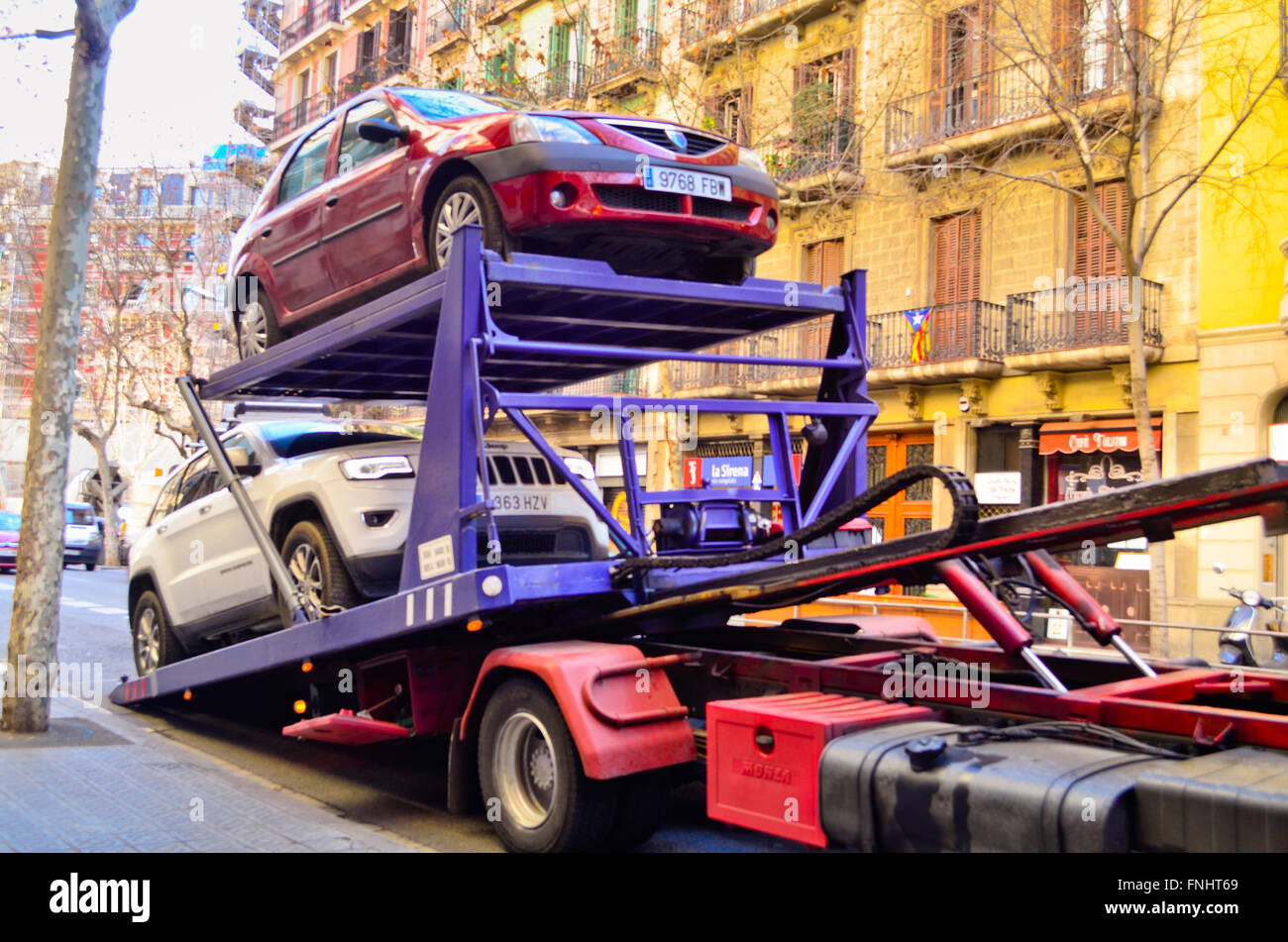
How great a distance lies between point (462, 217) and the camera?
614 centimetres

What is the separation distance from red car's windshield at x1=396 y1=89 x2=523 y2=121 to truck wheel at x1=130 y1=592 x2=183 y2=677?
4.36 m

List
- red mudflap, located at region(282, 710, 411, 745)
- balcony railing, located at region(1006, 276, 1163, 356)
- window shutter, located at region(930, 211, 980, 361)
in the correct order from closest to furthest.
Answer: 1. red mudflap, located at region(282, 710, 411, 745)
2. balcony railing, located at region(1006, 276, 1163, 356)
3. window shutter, located at region(930, 211, 980, 361)

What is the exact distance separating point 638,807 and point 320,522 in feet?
9.29

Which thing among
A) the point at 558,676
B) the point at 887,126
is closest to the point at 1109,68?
the point at 887,126

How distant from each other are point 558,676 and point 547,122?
283cm

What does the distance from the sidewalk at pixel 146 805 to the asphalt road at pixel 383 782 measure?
0.22 m

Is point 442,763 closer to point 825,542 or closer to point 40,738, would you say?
point 40,738

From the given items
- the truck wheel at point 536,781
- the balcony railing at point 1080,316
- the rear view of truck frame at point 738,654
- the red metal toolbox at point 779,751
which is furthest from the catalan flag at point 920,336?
the red metal toolbox at point 779,751

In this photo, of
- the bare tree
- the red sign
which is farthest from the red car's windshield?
the red sign

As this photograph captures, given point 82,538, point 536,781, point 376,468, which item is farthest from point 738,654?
point 82,538

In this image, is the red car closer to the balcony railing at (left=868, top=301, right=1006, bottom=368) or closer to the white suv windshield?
the white suv windshield

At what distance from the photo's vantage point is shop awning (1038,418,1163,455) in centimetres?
1897

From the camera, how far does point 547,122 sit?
237 inches

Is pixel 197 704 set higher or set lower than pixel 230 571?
lower
